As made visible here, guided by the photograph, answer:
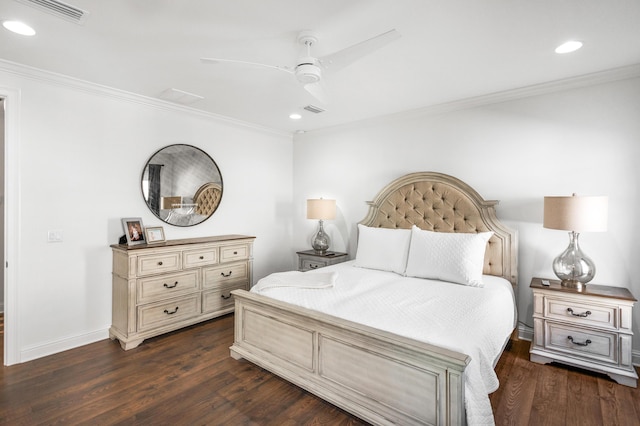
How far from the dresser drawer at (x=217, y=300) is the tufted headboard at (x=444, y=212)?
193 cm

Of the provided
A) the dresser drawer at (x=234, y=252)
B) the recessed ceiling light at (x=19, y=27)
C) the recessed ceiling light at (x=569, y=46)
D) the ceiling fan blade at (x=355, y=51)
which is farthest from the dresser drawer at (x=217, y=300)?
the recessed ceiling light at (x=569, y=46)

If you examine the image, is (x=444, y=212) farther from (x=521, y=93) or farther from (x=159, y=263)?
(x=159, y=263)

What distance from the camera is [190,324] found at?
139 inches

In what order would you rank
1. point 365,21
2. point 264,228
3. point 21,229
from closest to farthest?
point 365,21 < point 21,229 < point 264,228

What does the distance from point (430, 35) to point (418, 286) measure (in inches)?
76.6

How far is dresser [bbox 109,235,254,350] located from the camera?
3.08 metres

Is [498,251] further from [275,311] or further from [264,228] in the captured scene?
[264,228]

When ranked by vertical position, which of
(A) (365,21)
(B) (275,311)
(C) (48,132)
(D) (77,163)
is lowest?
(B) (275,311)

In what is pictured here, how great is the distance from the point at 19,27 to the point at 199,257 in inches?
92.4

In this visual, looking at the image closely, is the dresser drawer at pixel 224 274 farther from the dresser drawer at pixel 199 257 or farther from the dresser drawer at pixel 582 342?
the dresser drawer at pixel 582 342

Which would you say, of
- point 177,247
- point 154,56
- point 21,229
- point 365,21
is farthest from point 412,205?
point 21,229

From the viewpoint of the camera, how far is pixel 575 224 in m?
2.58

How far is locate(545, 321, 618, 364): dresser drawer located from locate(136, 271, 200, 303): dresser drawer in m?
3.43

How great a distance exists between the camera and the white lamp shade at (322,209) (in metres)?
4.32
